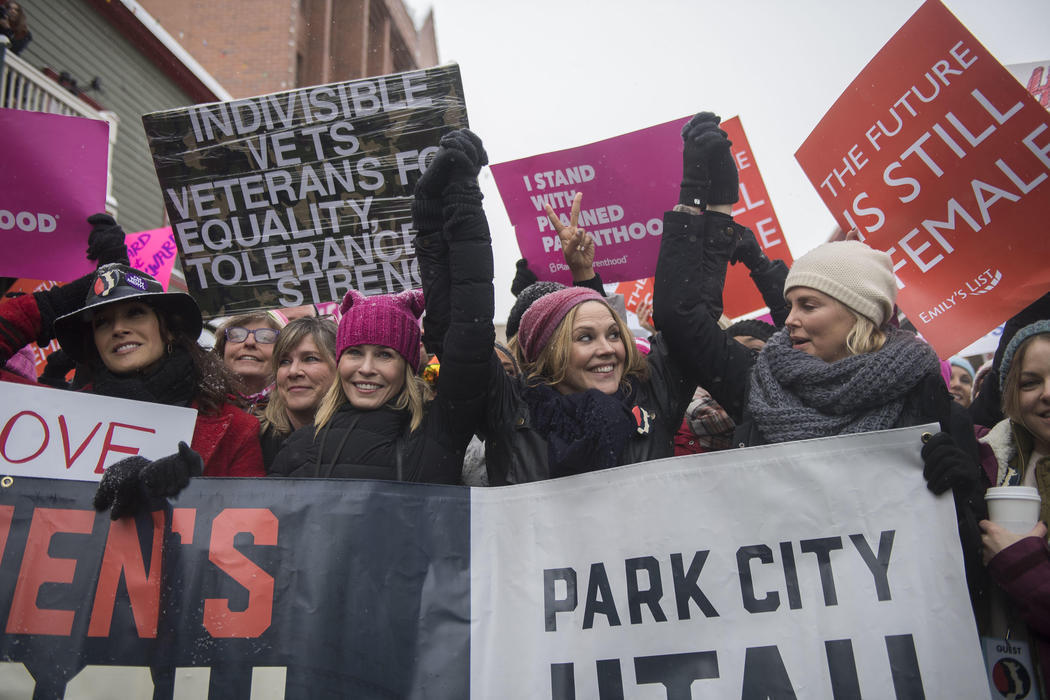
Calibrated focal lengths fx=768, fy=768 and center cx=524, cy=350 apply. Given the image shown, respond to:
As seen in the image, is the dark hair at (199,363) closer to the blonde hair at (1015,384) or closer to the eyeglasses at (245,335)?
the eyeglasses at (245,335)

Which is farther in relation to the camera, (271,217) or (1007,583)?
(271,217)

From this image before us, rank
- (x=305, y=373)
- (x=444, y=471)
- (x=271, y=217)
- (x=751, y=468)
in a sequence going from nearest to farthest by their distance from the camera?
(x=751, y=468) → (x=444, y=471) → (x=305, y=373) → (x=271, y=217)

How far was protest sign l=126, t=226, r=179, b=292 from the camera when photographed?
5.13 meters

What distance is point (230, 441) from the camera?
9.51 feet

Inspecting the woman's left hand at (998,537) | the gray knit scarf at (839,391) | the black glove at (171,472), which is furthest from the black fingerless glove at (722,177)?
the black glove at (171,472)

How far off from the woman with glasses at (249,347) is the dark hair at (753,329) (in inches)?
91.7

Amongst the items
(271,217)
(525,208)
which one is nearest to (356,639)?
(271,217)

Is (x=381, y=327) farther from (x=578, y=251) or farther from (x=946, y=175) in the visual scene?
(x=946, y=175)

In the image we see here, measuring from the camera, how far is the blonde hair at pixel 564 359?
2.65 meters

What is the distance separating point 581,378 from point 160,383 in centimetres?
155

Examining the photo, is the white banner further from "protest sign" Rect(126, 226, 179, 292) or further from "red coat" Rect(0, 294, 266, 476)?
"protest sign" Rect(126, 226, 179, 292)

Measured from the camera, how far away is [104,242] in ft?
11.6

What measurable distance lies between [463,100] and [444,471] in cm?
180

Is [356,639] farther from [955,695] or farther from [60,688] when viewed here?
[955,695]
